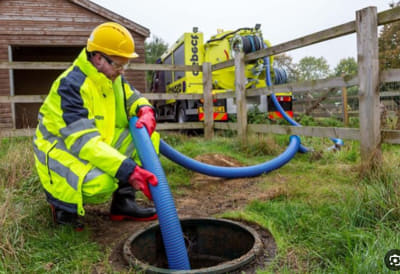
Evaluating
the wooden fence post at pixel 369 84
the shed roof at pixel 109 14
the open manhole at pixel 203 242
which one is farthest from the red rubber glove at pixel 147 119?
the shed roof at pixel 109 14

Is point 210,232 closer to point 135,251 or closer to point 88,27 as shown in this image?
point 135,251

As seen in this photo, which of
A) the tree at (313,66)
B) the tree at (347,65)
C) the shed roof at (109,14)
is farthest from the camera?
the tree at (313,66)

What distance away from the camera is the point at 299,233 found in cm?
213

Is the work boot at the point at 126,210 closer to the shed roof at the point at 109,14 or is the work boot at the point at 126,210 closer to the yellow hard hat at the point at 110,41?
the yellow hard hat at the point at 110,41

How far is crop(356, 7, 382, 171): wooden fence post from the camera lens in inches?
118

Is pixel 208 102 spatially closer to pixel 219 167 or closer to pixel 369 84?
pixel 219 167

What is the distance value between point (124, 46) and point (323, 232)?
164cm

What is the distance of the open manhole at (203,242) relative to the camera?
2350 mm

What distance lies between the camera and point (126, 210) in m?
2.71

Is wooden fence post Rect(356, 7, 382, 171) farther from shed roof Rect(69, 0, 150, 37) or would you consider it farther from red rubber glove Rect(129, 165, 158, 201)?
shed roof Rect(69, 0, 150, 37)

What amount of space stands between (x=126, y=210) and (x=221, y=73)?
563 cm

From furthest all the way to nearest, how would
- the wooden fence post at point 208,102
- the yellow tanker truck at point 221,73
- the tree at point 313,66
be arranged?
the tree at point 313,66 < the yellow tanker truck at point 221,73 < the wooden fence post at point 208,102

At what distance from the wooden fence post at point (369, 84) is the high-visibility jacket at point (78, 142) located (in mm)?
2084

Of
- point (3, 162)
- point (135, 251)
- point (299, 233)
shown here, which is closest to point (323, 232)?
point (299, 233)
